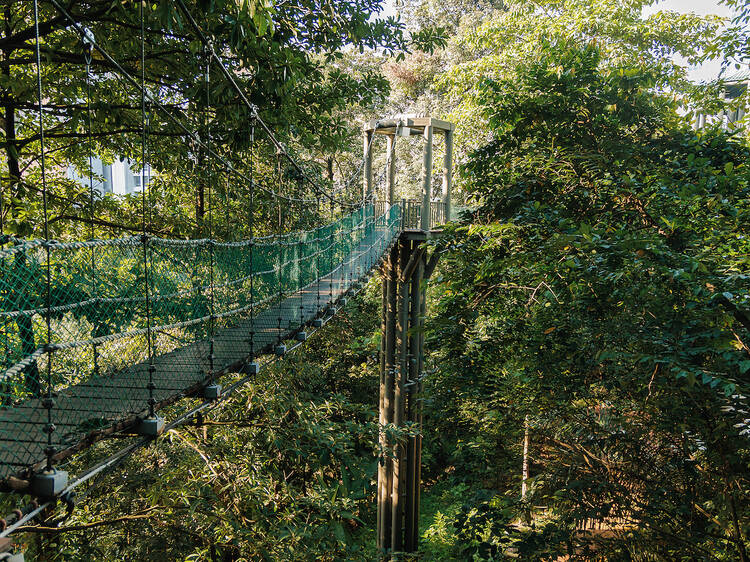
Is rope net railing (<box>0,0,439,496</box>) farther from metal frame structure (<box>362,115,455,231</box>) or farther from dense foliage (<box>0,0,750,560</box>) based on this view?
metal frame structure (<box>362,115,455,231</box>)

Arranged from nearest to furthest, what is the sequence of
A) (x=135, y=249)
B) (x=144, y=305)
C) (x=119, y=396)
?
(x=119, y=396) < (x=135, y=249) < (x=144, y=305)

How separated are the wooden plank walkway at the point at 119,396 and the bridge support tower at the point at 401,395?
10.8ft

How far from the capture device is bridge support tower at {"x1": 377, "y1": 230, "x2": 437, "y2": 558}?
623 cm

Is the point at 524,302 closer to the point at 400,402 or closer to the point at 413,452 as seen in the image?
the point at 400,402

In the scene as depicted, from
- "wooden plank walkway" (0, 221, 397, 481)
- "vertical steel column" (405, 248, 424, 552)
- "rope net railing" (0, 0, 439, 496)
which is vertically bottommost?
"vertical steel column" (405, 248, 424, 552)

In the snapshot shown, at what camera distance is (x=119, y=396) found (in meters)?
1.71

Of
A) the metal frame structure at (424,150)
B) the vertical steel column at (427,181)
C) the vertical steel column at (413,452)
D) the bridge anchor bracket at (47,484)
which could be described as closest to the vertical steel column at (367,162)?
the metal frame structure at (424,150)

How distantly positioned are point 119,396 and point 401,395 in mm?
4800

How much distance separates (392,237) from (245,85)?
3163mm

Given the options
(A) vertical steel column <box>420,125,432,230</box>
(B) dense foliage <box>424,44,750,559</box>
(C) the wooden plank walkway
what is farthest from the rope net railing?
(A) vertical steel column <box>420,125,432,230</box>

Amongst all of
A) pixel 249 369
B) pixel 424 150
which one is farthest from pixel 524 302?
pixel 424 150

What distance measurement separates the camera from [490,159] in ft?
13.3

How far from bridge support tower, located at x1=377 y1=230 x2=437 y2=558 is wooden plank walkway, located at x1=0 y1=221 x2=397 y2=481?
3.30 meters

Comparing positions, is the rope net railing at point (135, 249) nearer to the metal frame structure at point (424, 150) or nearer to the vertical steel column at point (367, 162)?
the metal frame structure at point (424, 150)
